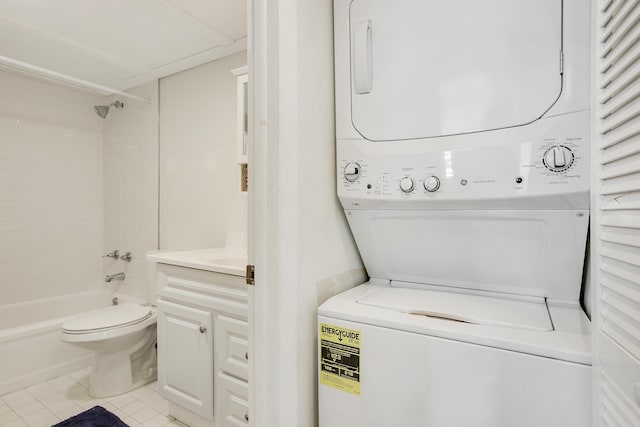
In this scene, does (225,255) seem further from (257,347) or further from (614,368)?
(614,368)

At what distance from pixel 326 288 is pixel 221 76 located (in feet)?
6.51

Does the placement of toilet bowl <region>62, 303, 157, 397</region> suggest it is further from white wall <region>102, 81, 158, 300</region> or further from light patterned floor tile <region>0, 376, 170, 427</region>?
white wall <region>102, 81, 158, 300</region>

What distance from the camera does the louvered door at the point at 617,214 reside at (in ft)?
1.72

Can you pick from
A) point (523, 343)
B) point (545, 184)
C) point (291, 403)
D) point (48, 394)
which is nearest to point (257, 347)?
point (291, 403)

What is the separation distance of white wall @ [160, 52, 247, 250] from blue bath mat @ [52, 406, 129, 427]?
3.87 ft

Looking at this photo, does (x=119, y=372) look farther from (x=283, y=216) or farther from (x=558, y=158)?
(x=558, y=158)

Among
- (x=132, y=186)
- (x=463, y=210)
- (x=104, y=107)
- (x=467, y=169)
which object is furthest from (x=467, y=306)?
(x=104, y=107)

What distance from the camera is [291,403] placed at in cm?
100

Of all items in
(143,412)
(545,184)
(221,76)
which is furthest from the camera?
(221,76)

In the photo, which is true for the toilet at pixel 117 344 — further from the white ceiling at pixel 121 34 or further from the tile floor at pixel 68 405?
the white ceiling at pixel 121 34

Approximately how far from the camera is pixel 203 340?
1.72 m

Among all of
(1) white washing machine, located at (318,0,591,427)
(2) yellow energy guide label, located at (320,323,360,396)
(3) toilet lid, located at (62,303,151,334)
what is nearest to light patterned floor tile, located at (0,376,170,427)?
(3) toilet lid, located at (62,303,151,334)

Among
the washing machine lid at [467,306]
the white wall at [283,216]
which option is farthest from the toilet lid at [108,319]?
the washing machine lid at [467,306]

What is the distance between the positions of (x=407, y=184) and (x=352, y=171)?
20cm
